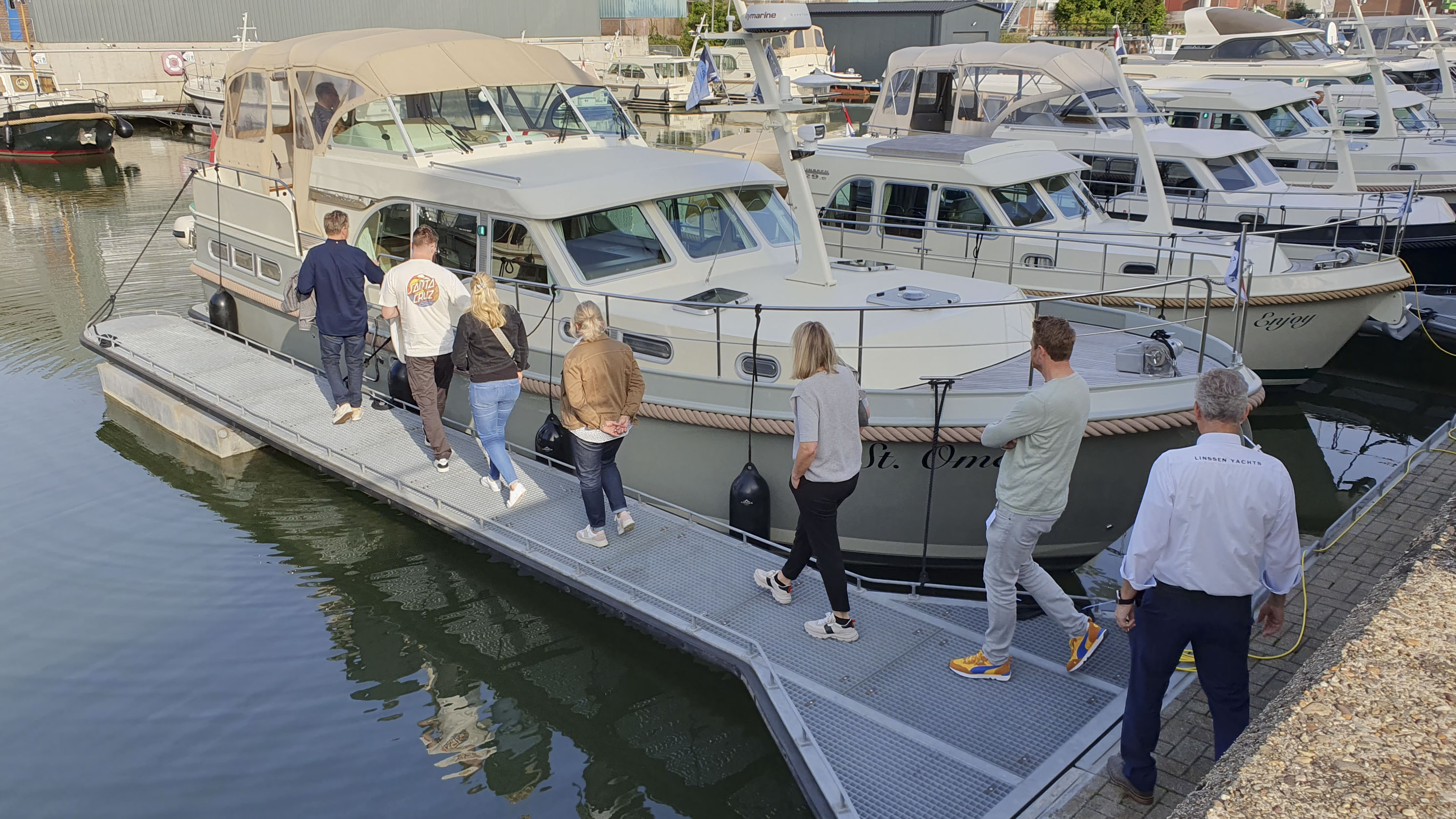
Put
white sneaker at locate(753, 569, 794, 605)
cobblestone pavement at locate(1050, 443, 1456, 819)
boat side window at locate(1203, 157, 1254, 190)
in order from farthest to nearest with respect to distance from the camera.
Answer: boat side window at locate(1203, 157, 1254, 190), white sneaker at locate(753, 569, 794, 605), cobblestone pavement at locate(1050, 443, 1456, 819)

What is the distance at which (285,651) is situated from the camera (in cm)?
658

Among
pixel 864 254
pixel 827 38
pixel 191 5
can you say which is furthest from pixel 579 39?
pixel 864 254

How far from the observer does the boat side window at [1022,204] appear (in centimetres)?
1131

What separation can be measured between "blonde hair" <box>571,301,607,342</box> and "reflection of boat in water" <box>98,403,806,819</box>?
198 centimetres

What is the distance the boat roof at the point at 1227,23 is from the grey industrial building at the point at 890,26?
22383 mm

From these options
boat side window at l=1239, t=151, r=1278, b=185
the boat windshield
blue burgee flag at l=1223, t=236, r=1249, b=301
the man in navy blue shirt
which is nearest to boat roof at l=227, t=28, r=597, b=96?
the man in navy blue shirt

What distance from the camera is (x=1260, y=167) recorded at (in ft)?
47.2

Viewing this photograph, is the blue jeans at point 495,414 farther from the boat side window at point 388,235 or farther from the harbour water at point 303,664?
the boat side window at point 388,235

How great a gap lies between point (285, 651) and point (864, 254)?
7.82m

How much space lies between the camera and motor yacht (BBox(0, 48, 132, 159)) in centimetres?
2936

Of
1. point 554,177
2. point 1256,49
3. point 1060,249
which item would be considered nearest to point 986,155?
point 1060,249

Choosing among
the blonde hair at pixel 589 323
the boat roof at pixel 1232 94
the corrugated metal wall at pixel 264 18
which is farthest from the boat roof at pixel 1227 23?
the corrugated metal wall at pixel 264 18

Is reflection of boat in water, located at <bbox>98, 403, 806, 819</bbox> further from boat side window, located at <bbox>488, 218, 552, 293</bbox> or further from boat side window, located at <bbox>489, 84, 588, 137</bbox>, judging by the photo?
boat side window, located at <bbox>489, 84, 588, 137</bbox>

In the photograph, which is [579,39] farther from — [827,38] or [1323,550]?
[1323,550]
